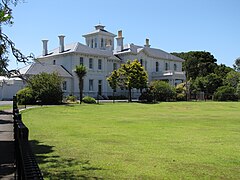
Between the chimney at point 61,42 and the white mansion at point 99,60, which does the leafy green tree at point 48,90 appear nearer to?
the white mansion at point 99,60

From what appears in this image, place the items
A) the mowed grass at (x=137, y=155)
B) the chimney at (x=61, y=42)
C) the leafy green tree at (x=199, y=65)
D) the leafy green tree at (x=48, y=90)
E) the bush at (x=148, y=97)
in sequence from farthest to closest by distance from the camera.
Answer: the leafy green tree at (x=199, y=65), the chimney at (x=61, y=42), the bush at (x=148, y=97), the leafy green tree at (x=48, y=90), the mowed grass at (x=137, y=155)

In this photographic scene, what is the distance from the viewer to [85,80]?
2224 inches

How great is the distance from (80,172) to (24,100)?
111ft

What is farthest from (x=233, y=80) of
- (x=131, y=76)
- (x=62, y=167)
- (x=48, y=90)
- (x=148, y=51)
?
(x=62, y=167)

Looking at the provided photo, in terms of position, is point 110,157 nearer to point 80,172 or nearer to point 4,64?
point 80,172

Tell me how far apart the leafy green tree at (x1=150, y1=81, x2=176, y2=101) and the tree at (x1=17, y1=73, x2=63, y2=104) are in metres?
16.6

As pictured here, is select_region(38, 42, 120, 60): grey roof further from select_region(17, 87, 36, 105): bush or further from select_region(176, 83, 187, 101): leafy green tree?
select_region(17, 87, 36, 105): bush

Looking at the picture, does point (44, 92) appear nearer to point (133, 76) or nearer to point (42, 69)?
point (42, 69)

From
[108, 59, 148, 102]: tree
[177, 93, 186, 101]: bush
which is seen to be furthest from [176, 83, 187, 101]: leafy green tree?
[108, 59, 148, 102]: tree

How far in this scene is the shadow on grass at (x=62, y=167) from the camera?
7684 millimetres

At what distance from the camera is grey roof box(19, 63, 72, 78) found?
5006 cm

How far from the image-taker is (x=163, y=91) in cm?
5469

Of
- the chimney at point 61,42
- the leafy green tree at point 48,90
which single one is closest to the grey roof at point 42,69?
the chimney at point 61,42

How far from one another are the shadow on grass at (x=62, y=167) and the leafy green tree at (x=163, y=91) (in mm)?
44332
